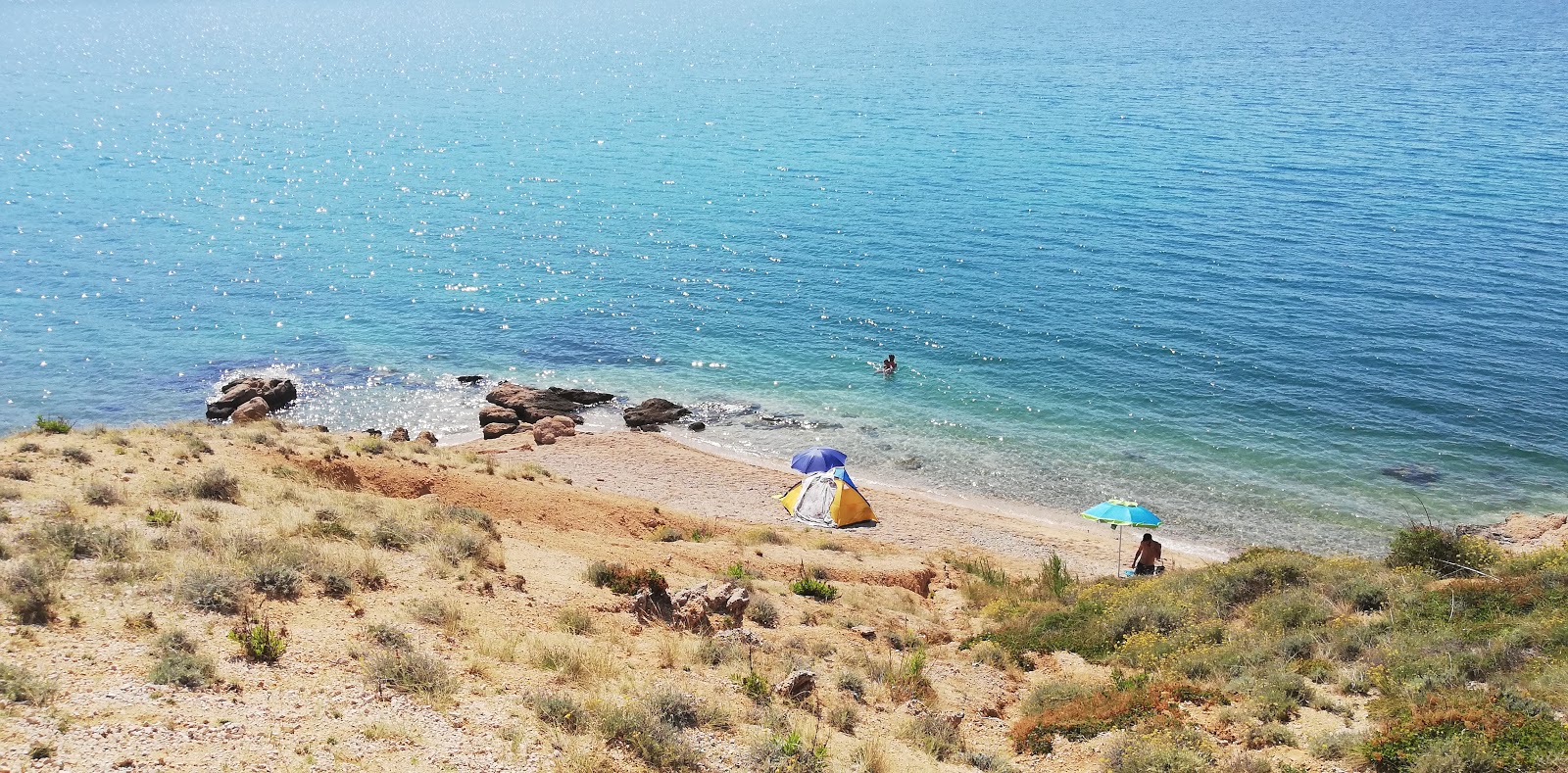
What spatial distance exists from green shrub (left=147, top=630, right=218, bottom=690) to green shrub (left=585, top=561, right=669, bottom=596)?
670 centimetres

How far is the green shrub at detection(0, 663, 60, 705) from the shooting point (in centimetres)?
1003

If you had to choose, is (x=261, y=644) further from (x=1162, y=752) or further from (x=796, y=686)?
(x=1162, y=752)

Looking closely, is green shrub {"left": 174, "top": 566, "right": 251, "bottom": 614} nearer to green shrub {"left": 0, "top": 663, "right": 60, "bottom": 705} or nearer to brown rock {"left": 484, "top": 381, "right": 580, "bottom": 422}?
green shrub {"left": 0, "top": 663, "right": 60, "bottom": 705}

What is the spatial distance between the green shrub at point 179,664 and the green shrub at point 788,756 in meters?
6.49

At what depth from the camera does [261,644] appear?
11797 mm

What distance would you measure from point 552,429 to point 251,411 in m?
10.3

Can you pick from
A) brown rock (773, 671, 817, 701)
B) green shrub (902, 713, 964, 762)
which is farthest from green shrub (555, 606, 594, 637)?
green shrub (902, 713, 964, 762)

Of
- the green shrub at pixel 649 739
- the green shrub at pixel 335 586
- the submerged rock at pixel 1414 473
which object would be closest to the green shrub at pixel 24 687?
the green shrub at pixel 335 586

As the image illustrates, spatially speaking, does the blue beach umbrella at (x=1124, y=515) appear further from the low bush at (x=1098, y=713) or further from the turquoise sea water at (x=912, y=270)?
the low bush at (x=1098, y=713)

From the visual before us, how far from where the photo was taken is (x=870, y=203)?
6084cm

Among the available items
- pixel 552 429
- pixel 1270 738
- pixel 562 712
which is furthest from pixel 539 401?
pixel 1270 738

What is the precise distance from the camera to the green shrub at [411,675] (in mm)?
11539

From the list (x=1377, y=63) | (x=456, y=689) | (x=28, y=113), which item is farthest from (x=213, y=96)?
(x=1377, y=63)

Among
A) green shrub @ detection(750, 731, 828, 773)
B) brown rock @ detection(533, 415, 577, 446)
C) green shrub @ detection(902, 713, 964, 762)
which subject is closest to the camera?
green shrub @ detection(750, 731, 828, 773)
